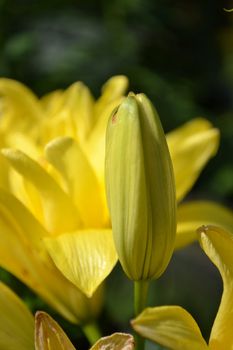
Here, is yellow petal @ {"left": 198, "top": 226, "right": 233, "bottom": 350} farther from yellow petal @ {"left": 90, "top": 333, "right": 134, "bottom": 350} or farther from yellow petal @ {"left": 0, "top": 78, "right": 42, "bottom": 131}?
yellow petal @ {"left": 0, "top": 78, "right": 42, "bottom": 131}

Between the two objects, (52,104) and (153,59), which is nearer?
(52,104)

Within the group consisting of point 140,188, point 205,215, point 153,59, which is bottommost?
point 153,59

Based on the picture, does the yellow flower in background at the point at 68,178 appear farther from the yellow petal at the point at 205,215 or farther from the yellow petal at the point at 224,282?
the yellow petal at the point at 224,282

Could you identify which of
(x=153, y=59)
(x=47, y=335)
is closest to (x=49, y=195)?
(x=47, y=335)

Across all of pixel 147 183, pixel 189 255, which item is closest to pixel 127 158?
pixel 147 183

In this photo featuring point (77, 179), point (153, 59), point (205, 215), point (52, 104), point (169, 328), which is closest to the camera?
point (169, 328)

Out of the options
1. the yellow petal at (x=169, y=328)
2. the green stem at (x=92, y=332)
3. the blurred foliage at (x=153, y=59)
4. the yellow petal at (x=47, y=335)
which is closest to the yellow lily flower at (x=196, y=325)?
the yellow petal at (x=169, y=328)

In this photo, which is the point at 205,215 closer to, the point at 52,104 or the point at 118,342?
the point at 52,104
